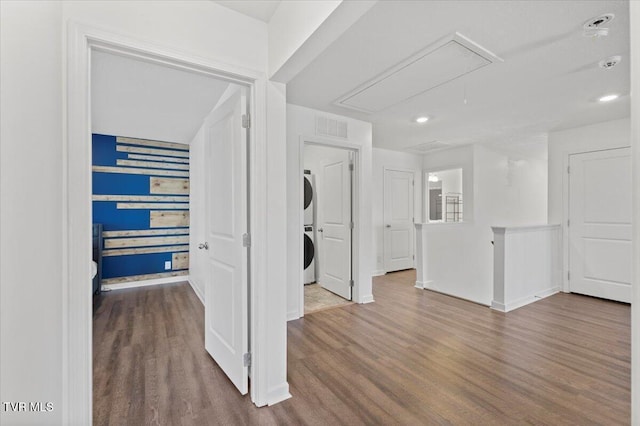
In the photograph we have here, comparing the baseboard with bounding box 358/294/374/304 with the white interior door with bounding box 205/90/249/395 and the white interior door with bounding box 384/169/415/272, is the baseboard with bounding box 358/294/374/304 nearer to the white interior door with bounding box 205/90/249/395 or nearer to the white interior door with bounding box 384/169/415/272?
the white interior door with bounding box 384/169/415/272

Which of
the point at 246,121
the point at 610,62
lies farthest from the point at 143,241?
the point at 610,62

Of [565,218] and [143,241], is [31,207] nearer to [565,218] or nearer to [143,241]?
[143,241]

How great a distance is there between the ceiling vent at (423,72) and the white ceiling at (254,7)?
3.50 ft

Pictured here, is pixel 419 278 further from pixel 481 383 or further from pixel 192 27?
pixel 192 27

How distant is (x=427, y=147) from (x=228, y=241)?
172 inches

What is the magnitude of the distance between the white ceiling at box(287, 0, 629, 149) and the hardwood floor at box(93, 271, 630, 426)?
2.37 metres

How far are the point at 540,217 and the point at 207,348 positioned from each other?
729cm

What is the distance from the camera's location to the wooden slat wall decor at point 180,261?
195 inches

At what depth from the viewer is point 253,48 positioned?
1823 mm

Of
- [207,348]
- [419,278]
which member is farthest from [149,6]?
[419,278]

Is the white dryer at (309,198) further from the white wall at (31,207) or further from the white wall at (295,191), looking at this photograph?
the white wall at (31,207)

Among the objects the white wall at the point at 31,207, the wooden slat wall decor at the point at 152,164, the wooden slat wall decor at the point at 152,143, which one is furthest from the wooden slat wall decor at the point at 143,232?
the white wall at the point at 31,207

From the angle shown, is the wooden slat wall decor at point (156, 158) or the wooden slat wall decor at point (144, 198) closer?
the wooden slat wall decor at point (144, 198)

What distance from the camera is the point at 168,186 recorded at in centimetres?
487
